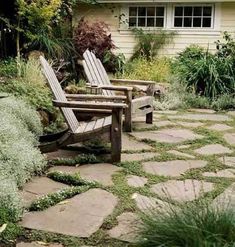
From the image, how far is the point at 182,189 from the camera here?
3654mm

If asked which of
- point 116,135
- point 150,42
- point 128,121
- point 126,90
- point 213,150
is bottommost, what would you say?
point 213,150

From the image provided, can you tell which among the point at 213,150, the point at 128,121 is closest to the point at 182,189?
the point at 213,150

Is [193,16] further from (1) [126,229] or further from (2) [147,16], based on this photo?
(1) [126,229]

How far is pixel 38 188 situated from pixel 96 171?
2.16ft

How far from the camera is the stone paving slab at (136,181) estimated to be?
3.74 m

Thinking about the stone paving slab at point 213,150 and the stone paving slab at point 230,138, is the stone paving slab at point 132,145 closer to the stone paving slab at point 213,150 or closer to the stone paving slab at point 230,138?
the stone paving slab at point 213,150

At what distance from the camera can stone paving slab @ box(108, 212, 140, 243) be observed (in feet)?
8.87

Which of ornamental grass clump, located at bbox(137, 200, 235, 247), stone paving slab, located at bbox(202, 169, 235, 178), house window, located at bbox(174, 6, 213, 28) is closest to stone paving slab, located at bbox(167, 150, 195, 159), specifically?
stone paving slab, located at bbox(202, 169, 235, 178)

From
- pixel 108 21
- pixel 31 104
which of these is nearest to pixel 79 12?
pixel 108 21

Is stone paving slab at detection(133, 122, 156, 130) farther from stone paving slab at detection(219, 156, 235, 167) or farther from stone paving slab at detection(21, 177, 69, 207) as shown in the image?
stone paving slab at detection(21, 177, 69, 207)

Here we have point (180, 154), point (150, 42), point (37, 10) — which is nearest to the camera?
point (180, 154)

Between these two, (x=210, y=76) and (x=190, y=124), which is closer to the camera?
(x=190, y=124)

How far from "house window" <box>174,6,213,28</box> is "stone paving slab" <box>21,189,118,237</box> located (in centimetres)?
926

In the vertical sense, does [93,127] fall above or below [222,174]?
above
